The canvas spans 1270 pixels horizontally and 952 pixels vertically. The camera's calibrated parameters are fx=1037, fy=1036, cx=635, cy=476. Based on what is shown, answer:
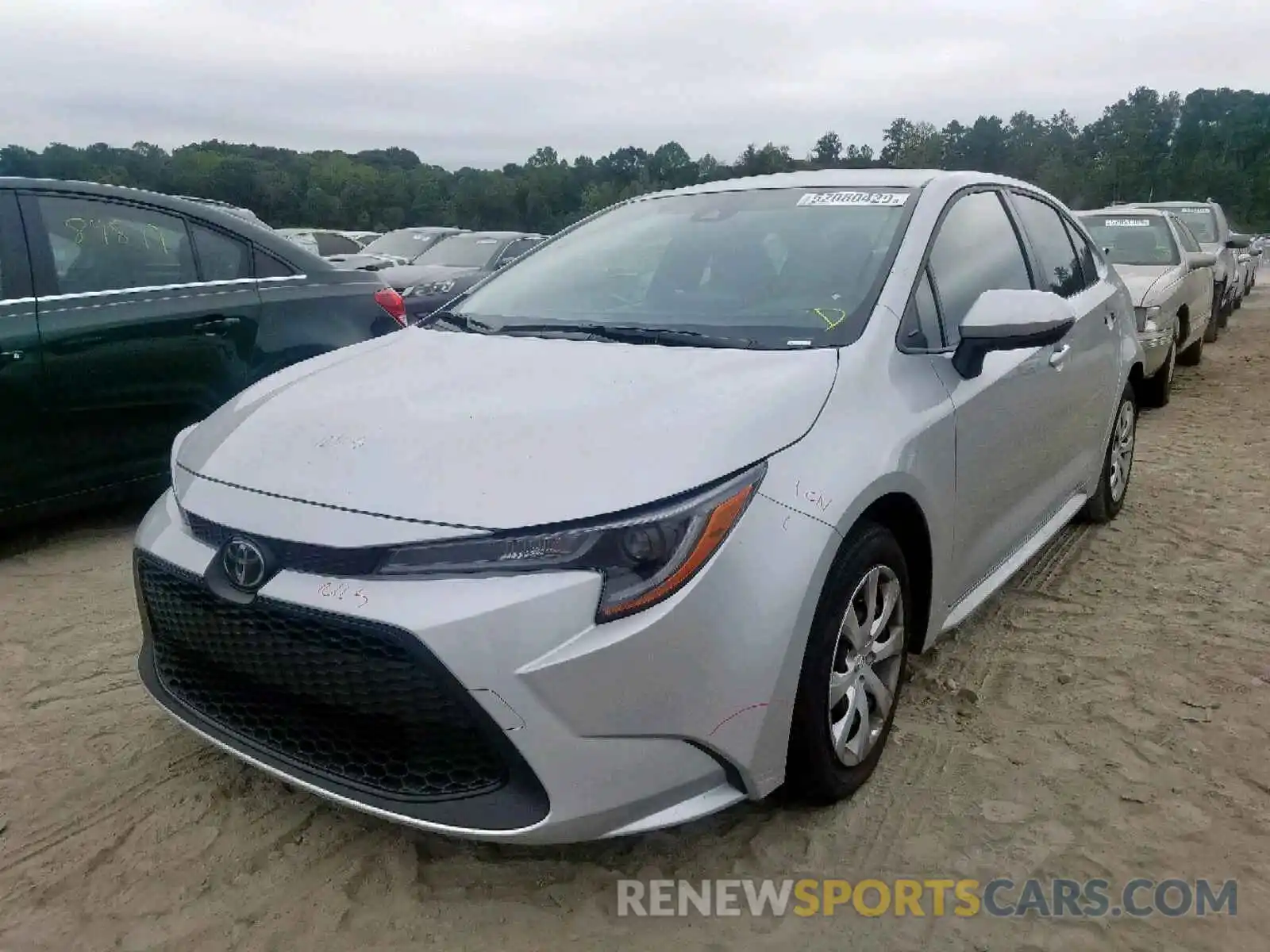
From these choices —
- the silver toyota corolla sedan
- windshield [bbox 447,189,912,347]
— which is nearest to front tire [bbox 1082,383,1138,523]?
the silver toyota corolla sedan

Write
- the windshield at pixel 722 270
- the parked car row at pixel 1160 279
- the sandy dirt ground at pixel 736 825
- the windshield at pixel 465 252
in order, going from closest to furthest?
the sandy dirt ground at pixel 736 825 < the windshield at pixel 722 270 < the parked car row at pixel 1160 279 < the windshield at pixel 465 252

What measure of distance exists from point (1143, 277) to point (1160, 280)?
0.13m

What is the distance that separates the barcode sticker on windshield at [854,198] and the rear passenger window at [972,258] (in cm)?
17

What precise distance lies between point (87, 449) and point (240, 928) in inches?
109

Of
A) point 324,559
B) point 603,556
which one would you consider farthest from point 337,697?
point 603,556

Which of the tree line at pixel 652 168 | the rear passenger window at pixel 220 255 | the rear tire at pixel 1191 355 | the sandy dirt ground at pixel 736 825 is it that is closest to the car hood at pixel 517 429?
the sandy dirt ground at pixel 736 825

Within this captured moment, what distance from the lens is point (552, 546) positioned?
1970 mm

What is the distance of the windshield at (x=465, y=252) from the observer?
13288mm

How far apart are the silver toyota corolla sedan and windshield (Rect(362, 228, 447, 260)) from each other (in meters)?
13.3

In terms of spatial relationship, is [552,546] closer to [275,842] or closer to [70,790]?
[275,842]

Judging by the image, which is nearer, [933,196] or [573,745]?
[573,745]

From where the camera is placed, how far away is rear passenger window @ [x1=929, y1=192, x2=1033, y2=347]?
3.03m

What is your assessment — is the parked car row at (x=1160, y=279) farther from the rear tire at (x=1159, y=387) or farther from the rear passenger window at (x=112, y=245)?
the rear passenger window at (x=112, y=245)

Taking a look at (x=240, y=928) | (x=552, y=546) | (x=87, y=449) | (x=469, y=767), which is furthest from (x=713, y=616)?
(x=87, y=449)
